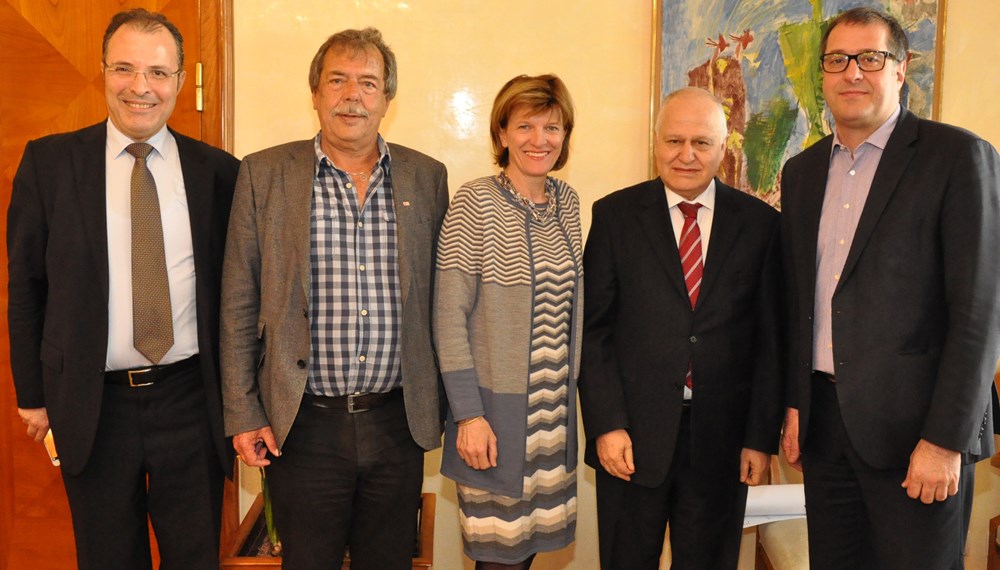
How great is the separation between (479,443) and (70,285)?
108 centimetres

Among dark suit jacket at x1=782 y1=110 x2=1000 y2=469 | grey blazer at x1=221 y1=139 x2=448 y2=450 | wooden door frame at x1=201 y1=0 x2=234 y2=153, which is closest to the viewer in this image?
dark suit jacket at x1=782 y1=110 x2=1000 y2=469

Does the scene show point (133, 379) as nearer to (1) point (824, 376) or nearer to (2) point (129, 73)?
(2) point (129, 73)

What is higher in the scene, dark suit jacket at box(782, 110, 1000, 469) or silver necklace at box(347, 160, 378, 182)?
silver necklace at box(347, 160, 378, 182)

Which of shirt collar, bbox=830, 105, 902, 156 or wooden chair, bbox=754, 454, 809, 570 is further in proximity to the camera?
wooden chair, bbox=754, 454, 809, 570

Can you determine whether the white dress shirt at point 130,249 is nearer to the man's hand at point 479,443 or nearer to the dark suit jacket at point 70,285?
the dark suit jacket at point 70,285

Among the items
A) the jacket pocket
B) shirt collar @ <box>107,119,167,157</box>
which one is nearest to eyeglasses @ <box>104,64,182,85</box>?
shirt collar @ <box>107,119,167,157</box>

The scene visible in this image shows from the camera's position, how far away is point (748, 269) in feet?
6.60

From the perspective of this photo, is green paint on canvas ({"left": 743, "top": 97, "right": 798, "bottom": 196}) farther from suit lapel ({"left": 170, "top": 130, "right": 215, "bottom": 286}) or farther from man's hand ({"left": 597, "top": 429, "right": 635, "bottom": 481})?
suit lapel ({"left": 170, "top": 130, "right": 215, "bottom": 286})

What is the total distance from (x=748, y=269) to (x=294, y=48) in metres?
1.88

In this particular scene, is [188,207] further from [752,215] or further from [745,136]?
[745,136]

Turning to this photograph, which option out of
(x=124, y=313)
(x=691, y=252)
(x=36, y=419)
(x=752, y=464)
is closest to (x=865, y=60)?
(x=691, y=252)

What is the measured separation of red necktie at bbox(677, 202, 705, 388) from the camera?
6.55ft

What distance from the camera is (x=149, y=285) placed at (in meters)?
1.93

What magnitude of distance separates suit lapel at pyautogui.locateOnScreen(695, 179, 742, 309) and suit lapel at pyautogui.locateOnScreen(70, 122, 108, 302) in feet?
4.92
